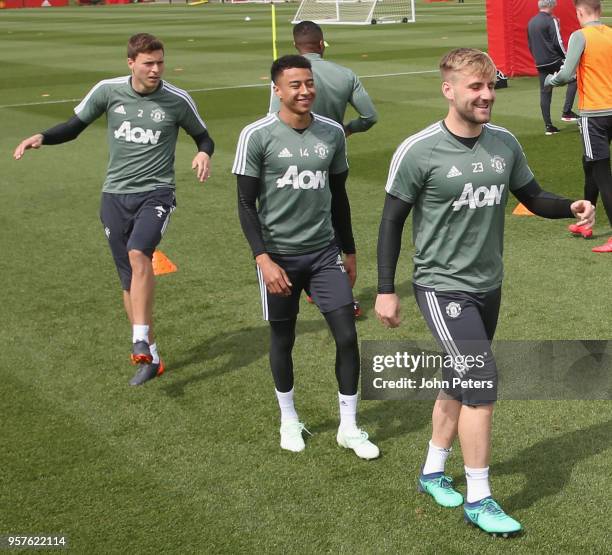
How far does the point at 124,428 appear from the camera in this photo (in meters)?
5.73

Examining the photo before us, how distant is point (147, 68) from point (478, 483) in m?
3.49

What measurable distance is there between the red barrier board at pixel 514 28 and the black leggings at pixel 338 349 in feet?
55.6

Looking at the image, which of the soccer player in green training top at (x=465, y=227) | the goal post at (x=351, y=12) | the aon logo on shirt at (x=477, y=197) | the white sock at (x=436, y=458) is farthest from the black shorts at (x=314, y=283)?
the goal post at (x=351, y=12)

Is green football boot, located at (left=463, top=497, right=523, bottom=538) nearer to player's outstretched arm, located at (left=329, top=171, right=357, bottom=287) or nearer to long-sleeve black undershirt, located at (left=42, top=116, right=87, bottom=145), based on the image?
player's outstretched arm, located at (left=329, top=171, right=357, bottom=287)

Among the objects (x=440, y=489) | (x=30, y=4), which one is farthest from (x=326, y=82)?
(x=30, y=4)

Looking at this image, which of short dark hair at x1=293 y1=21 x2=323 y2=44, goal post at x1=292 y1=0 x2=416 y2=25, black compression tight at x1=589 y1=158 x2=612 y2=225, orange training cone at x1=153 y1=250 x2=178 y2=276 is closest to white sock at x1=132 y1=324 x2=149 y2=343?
orange training cone at x1=153 y1=250 x2=178 y2=276

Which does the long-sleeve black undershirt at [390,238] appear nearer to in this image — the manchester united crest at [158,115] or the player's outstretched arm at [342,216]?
the player's outstretched arm at [342,216]

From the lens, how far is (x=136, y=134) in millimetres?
6535

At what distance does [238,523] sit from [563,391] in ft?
7.65

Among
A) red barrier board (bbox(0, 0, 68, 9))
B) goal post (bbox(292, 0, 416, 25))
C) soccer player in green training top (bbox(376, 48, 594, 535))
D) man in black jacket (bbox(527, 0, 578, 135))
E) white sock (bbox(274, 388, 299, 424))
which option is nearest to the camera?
soccer player in green training top (bbox(376, 48, 594, 535))

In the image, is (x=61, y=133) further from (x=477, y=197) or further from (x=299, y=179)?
(x=477, y=197)

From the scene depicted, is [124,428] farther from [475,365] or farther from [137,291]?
[475,365]

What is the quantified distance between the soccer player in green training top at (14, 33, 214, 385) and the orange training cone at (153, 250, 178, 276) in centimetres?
201

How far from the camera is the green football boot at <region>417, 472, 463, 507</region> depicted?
184 inches
